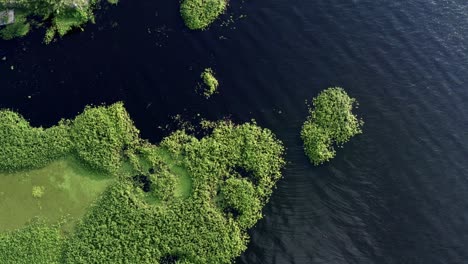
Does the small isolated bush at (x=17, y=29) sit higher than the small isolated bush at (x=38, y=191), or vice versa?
the small isolated bush at (x=17, y=29)

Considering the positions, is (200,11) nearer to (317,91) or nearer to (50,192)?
(317,91)

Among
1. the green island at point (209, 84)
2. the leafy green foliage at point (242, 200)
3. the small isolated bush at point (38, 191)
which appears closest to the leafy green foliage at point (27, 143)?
the small isolated bush at point (38, 191)

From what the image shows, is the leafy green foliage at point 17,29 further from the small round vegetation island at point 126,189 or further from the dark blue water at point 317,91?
the small round vegetation island at point 126,189

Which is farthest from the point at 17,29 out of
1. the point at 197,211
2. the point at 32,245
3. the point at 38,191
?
the point at 197,211

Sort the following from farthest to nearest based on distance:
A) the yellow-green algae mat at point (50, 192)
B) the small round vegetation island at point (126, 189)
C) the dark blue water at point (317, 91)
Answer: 1. the dark blue water at point (317, 91)
2. the yellow-green algae mat at point (50, 192)
3. the small round vegetation island at point (126, 189)

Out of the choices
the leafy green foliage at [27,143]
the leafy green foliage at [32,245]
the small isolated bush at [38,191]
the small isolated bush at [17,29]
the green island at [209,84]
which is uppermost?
the small isolated bush at [17,29]

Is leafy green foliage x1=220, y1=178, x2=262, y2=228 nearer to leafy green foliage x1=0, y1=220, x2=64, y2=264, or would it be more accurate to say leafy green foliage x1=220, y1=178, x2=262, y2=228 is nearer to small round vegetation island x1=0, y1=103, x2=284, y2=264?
small round vegetation island x1=0, y1=103, x2=284, y2=264

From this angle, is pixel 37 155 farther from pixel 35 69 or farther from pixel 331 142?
pixel 331 142
